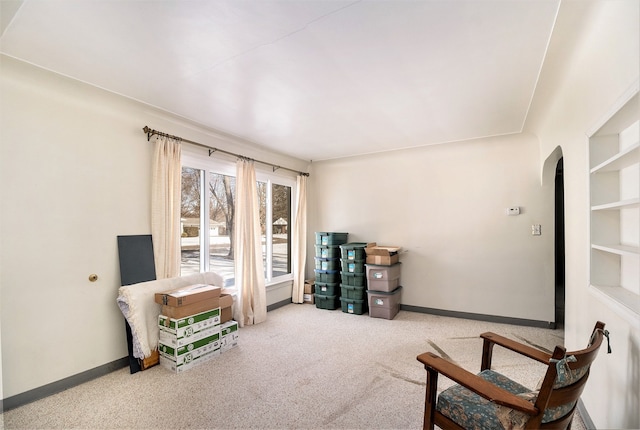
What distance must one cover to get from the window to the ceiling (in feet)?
2.66

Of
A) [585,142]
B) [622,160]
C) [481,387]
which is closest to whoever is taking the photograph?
[481,387]

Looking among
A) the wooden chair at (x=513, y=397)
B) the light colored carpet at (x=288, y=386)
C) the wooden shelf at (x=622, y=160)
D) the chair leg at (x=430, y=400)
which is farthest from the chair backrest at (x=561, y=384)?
the light colored carpet at (x=288, y=386)

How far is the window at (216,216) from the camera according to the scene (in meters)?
3.69

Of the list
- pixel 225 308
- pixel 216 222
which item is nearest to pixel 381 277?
pixel 225 308

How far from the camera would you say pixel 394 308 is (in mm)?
4523

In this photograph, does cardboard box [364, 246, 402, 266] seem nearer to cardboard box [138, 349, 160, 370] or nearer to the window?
the window

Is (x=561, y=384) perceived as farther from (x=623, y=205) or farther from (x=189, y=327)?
(x=189, y=327)

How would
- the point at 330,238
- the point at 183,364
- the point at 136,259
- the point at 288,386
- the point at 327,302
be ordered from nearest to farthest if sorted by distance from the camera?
Result: the point at 288,386 < the point at 183,364 < the point at 136,259 < the point at 327,302 < the point at 330,238

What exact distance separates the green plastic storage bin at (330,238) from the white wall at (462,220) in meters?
0.27

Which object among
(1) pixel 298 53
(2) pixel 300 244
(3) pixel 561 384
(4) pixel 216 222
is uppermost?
(1) pixel 298 53

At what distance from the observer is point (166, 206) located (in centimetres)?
325

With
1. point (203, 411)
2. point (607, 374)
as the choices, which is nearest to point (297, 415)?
point (203, 411)

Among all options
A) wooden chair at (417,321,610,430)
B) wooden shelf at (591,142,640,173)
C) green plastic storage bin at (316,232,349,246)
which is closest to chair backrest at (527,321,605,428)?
wooden chair at (417,321,610,430)

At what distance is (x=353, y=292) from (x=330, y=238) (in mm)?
978
